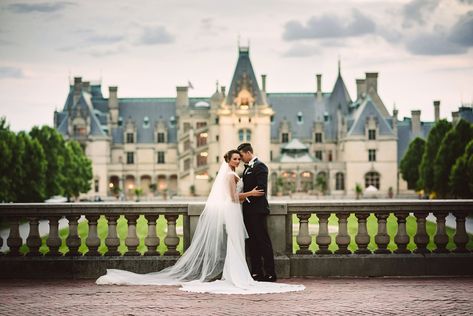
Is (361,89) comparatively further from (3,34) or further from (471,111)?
(3,34)

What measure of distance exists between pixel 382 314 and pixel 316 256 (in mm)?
2773

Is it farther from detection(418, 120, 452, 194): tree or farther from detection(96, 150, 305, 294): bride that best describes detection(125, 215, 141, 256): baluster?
detection(418, 120, 452, 194): tree

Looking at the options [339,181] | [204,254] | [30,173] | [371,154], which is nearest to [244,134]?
[339,181]

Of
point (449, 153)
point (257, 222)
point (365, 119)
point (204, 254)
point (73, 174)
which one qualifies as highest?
point (365, 119)

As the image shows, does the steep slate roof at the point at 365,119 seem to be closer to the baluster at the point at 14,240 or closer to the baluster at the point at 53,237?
the baluster at the point at 53,237

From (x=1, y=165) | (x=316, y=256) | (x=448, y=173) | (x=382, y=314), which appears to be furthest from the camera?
(x=448, y=173)

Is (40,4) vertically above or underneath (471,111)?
underneath

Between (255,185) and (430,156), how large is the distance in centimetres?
4714

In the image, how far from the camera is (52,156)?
5150 centimetres

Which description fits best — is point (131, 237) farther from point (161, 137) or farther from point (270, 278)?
point (161, 137)

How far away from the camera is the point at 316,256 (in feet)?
35.1

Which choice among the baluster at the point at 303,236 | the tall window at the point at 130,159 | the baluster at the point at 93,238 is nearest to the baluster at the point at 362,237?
the baluster at the point at 303,236

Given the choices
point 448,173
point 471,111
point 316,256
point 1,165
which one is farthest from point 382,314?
point 471,111

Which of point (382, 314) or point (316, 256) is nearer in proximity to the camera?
point (382, 314)
